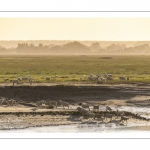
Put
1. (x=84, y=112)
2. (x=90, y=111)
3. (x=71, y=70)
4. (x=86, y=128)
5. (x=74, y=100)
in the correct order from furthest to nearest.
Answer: (x=71, y=70)
(x=74, y=100)
(x=90, y=111)
(x=84, y=112)
(x=86, y=128)

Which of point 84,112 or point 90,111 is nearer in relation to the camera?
point 84,112

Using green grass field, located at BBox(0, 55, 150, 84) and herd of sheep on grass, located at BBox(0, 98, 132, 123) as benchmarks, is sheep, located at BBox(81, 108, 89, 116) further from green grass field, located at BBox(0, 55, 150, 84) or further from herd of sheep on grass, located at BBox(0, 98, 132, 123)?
green grass field, located at BBox(0, 55, 150, 84)

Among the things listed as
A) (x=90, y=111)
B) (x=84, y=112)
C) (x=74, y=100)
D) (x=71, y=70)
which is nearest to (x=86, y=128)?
(x=84, y=112)

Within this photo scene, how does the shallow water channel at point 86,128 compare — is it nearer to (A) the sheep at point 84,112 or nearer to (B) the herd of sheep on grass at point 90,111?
(B) the herd of sheep on grass at point 90,111

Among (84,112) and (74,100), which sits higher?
(74,100)

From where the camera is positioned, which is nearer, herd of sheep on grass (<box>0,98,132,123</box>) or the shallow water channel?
the shallow water channel

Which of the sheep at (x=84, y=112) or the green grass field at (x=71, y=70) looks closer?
the sheep at (x=84, y=112)

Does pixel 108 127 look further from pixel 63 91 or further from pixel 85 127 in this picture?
pixel 63 91

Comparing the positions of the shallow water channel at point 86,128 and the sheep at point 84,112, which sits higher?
the sheep at point 84,112

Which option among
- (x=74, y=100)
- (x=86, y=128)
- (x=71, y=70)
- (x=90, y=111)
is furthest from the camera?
(x=71, y=70)

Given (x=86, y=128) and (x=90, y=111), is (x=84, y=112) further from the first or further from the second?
(x=86, y=128)

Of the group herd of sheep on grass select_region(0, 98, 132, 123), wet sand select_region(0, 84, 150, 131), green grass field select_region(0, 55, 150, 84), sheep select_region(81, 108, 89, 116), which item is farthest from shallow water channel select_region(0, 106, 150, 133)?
green grass field select_region(0, 55, 150, 84)

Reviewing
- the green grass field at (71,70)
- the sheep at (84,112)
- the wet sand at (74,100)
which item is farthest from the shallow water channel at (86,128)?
the green grass field at (71,70)

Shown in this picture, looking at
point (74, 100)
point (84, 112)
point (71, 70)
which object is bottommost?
point (84, 112)
